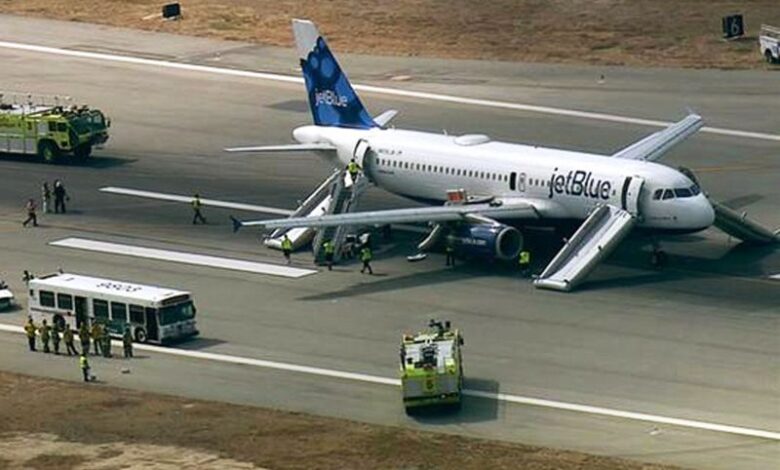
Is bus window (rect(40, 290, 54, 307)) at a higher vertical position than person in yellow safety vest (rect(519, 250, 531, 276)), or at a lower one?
higher

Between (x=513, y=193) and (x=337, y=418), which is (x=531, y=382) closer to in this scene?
(x=337, y=418)

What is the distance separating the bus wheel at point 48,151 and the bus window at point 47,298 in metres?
36.1

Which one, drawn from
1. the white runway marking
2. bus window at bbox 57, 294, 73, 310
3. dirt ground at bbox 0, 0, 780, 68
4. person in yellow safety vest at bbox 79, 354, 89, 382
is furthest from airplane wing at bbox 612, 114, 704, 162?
person in yellow safety vest at bbox 79, 354, 89, 382

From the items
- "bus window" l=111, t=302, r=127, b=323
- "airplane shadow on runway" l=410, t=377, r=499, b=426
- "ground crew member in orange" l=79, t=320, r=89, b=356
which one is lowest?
"airplane shadow on runway" l=410, t=377, r=499, b=426

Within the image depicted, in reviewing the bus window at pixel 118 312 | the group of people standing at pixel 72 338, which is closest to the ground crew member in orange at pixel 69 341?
the group of people standing at pixel 72 338

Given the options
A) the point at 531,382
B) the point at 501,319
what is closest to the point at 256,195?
the point at 501,319

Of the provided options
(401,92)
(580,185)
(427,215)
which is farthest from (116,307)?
(401,92)

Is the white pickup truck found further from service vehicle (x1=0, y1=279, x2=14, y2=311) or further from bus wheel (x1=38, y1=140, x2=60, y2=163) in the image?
service vehicle (x1=0, y1=279, x2=14, y2=311)

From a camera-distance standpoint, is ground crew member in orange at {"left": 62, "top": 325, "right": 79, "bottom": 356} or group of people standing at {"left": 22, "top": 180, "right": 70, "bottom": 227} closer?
ground crew member in orange at {"left": 62, "top": 325, "right": 79, "bottom": 356}

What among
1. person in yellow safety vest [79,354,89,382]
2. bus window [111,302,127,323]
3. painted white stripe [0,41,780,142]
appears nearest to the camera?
person in yellow safety vest [79,354,89,382]

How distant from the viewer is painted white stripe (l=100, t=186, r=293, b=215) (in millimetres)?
123438

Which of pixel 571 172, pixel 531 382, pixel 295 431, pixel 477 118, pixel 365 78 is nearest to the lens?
pixel 295 431

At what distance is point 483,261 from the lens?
4370 inches

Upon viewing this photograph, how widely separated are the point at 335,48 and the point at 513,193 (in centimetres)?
5668
